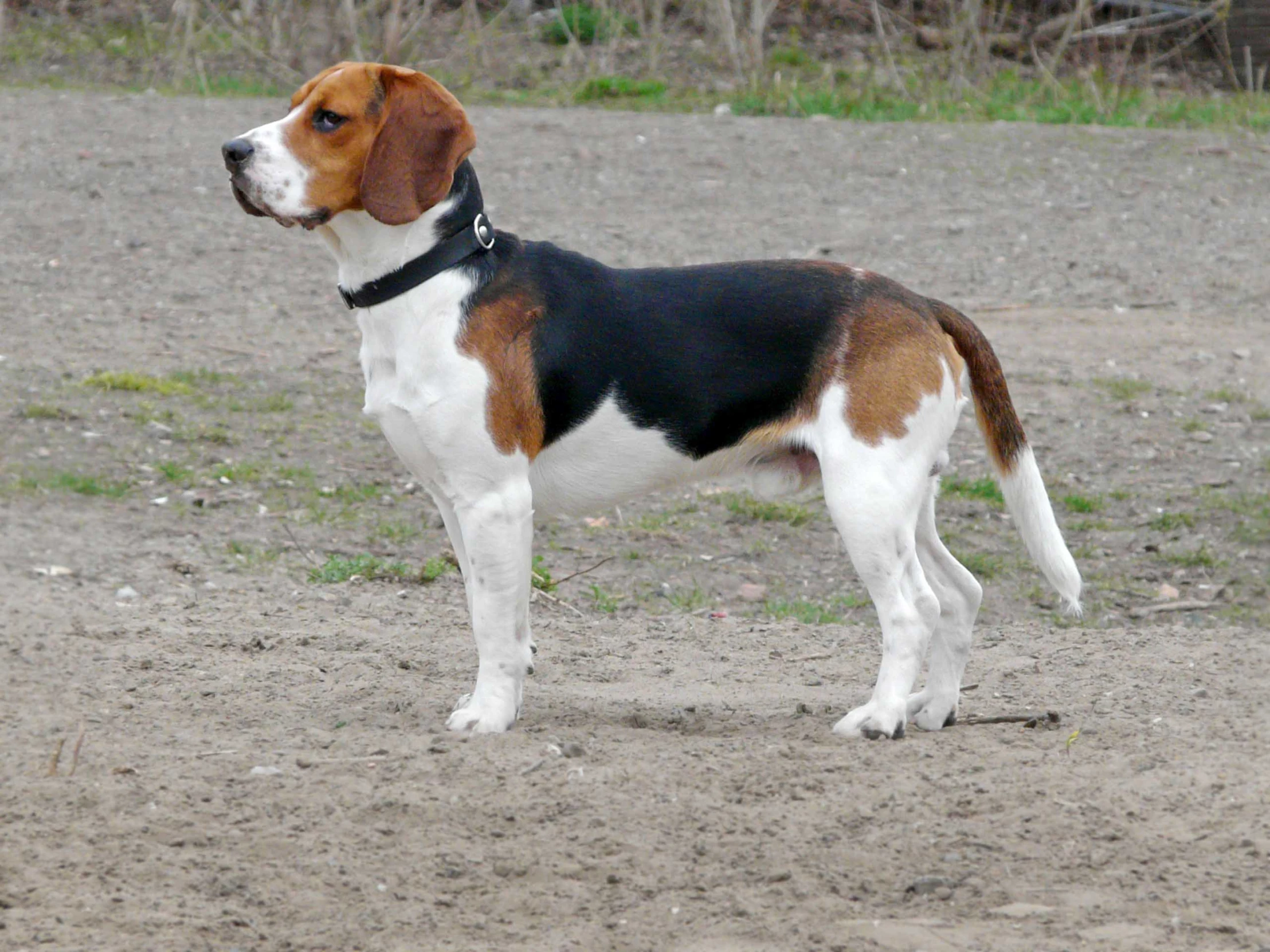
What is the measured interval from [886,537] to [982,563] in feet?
7.80

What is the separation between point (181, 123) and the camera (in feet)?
43.6

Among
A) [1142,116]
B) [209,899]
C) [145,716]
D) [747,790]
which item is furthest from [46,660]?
[1142,116]

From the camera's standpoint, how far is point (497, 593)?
180 inches

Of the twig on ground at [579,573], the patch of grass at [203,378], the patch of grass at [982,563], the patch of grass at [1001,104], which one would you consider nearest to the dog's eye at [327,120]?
the twig on ground at [579,573]

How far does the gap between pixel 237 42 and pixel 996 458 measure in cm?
1273

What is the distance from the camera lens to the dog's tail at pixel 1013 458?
4.78 m

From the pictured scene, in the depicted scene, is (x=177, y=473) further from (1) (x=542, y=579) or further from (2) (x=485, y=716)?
(2) (x=485, y=716)

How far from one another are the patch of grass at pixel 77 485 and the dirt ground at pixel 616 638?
18 millimetres

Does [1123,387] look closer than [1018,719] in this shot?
No

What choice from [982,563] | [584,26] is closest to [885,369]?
[982,563]

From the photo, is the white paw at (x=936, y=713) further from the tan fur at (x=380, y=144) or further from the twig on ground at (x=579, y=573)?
the tan fur at (x=380, y=144)

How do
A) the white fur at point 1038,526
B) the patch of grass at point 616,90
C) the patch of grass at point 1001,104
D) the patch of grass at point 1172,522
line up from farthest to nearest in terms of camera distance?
the patch of grass at point 616,90, the patch of grass at point 1001,104, the patch of grass at point 1172,522, the white fur at point 1038,526

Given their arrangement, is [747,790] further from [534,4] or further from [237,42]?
Answer: [534,4]

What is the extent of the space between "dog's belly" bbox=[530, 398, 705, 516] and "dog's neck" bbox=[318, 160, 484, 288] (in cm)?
63
